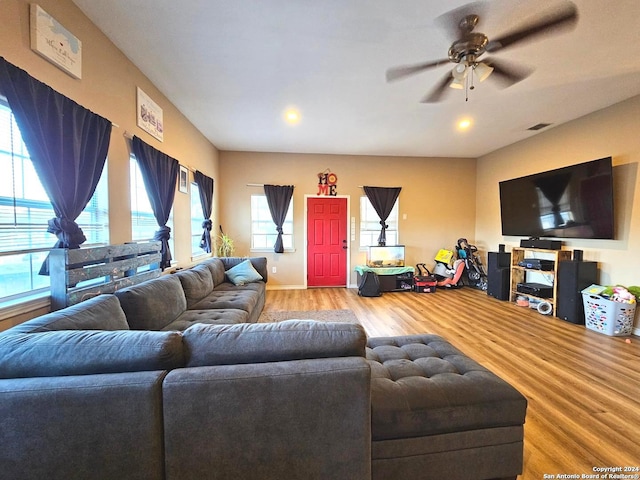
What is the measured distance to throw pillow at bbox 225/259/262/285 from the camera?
3850 millimetres

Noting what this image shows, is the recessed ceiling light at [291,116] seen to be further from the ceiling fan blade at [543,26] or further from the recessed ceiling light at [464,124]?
the recessed ceiling light at [464,124]

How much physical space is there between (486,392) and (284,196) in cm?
484

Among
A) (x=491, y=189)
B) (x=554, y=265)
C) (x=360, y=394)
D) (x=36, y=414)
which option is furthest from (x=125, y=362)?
(x=491, y=189)

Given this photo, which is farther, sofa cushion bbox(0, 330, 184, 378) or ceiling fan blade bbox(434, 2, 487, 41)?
ceiling fan blade bbox(434, 2, 487, 41)

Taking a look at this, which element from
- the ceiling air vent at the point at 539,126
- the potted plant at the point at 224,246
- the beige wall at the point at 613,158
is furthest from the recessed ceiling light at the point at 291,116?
the beige wall at the point at 613,158

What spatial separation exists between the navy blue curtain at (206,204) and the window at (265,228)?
1121mm

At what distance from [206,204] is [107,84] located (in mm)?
2390

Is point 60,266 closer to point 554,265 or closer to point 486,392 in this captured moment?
point 486,392

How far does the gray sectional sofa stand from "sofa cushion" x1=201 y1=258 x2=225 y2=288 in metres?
2.29

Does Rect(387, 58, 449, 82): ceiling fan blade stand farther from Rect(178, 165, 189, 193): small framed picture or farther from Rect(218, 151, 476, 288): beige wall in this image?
Rect(218, 151, 476, 288): beige wall

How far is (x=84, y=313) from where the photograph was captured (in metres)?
1.47

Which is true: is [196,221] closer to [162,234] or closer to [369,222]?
[162,234]

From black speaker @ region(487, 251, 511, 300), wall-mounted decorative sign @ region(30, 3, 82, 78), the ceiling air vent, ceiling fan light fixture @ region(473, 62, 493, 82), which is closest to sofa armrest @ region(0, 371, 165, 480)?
wall-mounted decorative sign @ region(30, 3, 82, 78)

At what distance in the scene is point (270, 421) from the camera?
0.99 meters
